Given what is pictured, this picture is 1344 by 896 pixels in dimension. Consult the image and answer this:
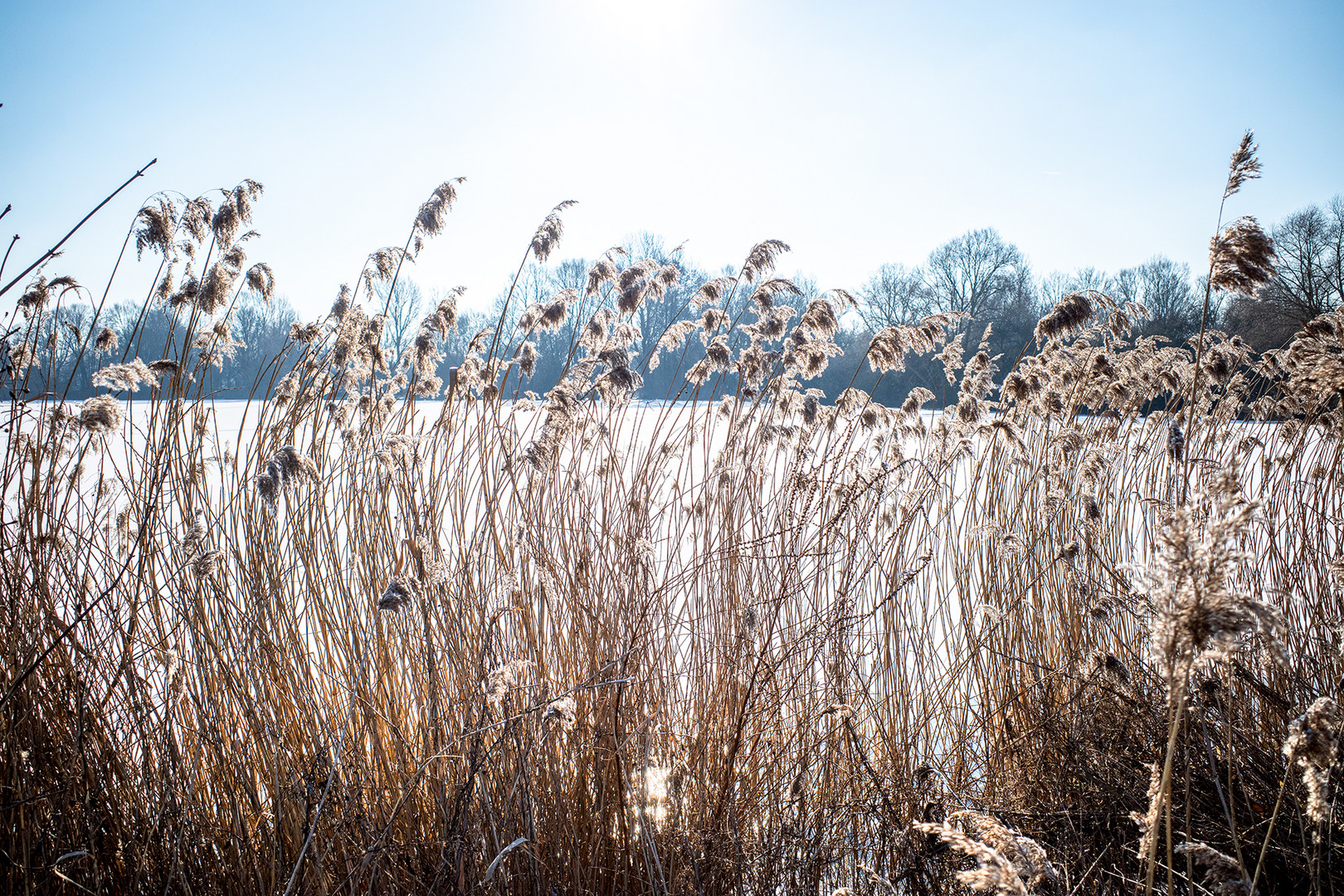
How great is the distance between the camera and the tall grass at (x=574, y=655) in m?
1.54

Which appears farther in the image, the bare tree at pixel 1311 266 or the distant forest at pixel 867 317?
the bare tree at pixel 1311 266

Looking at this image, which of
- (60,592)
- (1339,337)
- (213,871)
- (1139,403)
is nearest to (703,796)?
(213,871)

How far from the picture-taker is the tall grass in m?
1.54

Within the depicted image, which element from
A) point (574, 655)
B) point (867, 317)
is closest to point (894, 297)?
point (867, 317)

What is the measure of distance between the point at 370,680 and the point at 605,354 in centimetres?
123

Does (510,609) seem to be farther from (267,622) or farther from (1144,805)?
(1144,805)

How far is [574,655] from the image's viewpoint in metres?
2.01

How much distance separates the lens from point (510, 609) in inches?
73.1

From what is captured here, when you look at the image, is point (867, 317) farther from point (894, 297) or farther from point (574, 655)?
point (574, 655)

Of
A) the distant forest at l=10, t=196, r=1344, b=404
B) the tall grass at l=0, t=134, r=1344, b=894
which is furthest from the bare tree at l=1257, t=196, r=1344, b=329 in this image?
the tall grass at l=0, t=134, r=1344, b=894

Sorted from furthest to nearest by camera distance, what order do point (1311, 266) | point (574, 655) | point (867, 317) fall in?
point (867, 317), point (1311, 266), point (574, 655)

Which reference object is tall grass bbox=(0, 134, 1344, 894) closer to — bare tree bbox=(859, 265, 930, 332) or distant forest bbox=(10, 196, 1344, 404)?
distant forest bbox=(10, 196, 1344, 404)

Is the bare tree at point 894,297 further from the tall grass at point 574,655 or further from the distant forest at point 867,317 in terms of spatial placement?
the tall grass at point 574,655

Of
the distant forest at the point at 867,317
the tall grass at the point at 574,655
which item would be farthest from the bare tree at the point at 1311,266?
the tall grass at the point at 574,655
